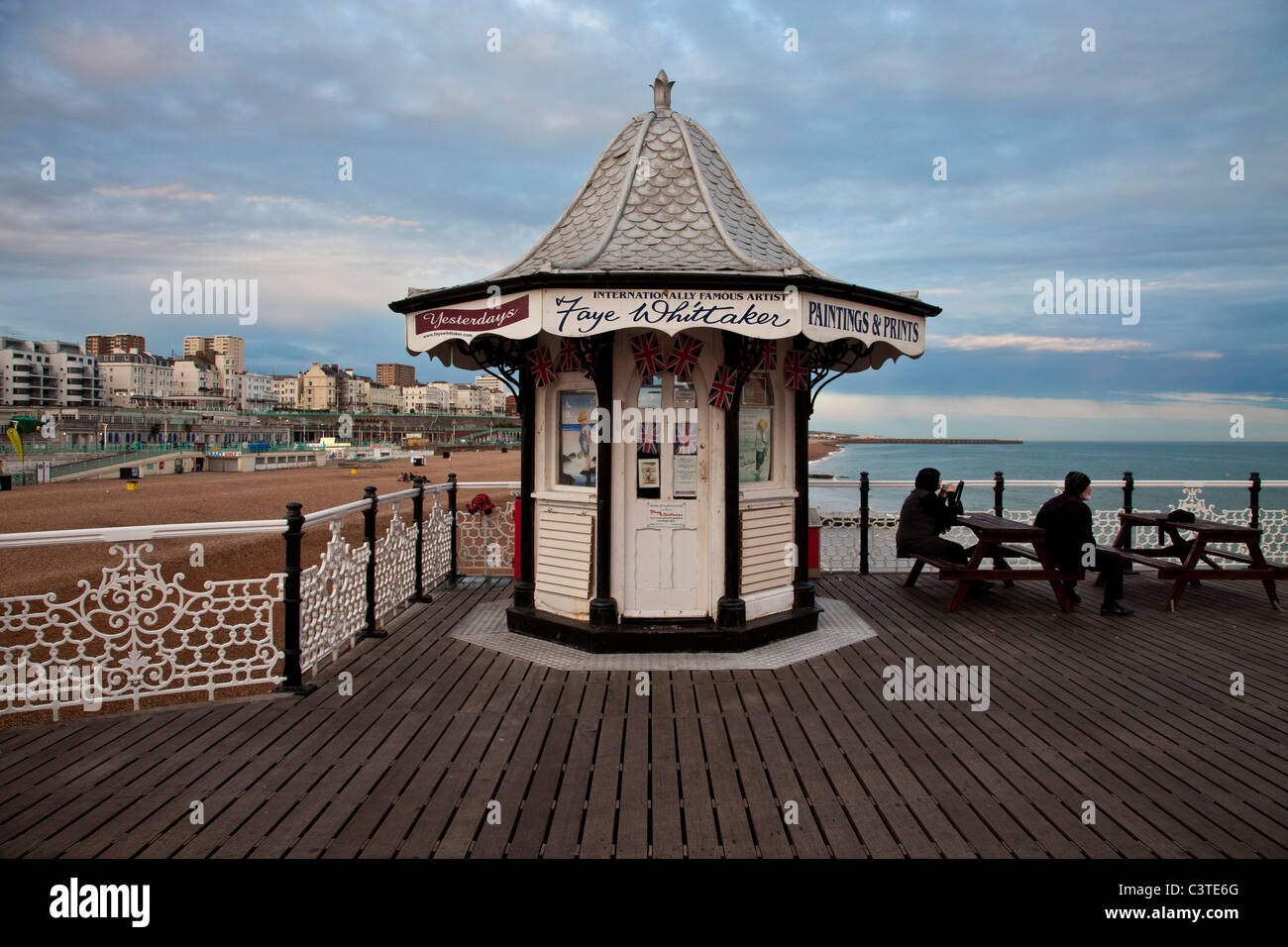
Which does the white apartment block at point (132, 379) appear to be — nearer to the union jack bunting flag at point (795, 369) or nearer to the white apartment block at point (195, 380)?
the white apartment block at point (195, 380)

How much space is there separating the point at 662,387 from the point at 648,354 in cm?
32

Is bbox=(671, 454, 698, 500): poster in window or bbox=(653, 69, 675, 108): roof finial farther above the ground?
bbox=(653, 69, 675, 108): roof finial

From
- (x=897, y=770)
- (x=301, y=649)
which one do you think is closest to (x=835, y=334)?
(x=897, y=770)

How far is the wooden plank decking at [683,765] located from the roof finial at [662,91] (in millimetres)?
5581

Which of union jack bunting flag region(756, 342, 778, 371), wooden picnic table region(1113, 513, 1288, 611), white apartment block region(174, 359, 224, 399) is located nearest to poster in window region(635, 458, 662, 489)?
union jack bunting flag region(756, 342, 778, 371)

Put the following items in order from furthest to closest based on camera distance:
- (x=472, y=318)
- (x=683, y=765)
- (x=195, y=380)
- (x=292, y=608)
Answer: (x=195, y=380)
(x=472, y=318)
(x=292, y=608)
(x=683, y=765)

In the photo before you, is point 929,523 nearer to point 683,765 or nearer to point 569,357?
point 569,357

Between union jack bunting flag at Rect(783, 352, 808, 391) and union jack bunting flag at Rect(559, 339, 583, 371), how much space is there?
1.96 meters

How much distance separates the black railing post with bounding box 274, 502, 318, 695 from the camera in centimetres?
482

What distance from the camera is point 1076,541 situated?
23.5ft

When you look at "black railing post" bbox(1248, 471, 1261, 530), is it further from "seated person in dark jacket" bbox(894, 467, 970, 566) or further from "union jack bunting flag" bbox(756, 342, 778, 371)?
"union jack bunting flag" bbox(756, 342, 778, 371)

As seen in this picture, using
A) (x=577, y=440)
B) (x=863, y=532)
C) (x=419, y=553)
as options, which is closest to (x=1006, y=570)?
(x=863, y=532)

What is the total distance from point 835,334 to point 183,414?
152m
